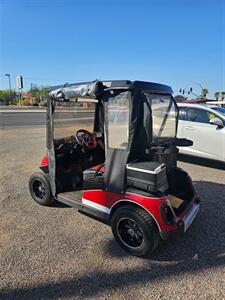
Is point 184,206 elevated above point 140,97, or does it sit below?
below

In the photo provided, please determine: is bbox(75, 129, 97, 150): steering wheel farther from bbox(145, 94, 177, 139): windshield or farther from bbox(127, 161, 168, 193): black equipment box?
bbox(127, 161, 168, 193): black equipment box

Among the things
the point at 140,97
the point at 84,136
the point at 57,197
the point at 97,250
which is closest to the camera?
the point at 140,97

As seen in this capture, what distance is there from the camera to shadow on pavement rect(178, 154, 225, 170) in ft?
19.0

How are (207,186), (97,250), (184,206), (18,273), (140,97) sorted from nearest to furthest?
(18,273) < (140,97) < (97,250) < (184,206) < (207,186)

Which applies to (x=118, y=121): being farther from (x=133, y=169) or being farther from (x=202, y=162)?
(x=202, y=162)

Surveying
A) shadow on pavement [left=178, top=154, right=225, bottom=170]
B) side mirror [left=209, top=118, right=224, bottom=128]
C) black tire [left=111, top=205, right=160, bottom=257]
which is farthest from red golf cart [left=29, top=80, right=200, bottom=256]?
shadow on pavement [left=178, top=154, right=225, bottom=170]

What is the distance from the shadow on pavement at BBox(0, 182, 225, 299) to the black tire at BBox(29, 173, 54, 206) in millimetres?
1267

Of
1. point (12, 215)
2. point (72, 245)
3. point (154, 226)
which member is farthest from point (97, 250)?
point (12, 215)

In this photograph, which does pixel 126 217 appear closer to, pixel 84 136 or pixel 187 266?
pixel 187 266

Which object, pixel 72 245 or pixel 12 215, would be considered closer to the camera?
pixel 72 245

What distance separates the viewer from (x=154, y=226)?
91.9 inches

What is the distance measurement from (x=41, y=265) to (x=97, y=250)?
0.61 metres

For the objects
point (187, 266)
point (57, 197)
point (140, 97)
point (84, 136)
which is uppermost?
point (140, 97)

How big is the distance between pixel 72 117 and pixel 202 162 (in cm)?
412
